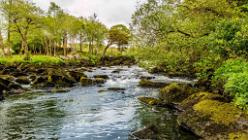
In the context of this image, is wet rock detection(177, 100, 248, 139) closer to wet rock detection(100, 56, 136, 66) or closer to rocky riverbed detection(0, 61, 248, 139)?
rocky riverbed detection(0, 61, 248, 139)

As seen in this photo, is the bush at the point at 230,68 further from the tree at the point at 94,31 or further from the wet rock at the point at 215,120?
the tree at the point at 94,31

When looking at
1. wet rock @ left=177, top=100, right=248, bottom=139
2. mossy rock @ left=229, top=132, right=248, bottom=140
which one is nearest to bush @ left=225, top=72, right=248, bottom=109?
wet rock @ left=177, top=100, right=248, bottom=139

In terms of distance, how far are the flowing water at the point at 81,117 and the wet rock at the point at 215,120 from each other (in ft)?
2.08

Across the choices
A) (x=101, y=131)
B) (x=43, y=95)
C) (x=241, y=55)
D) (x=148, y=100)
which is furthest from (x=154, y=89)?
(x=101, y=131)

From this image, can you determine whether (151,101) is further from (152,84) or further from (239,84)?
(152,84)

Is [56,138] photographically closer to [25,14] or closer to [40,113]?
[40,113]

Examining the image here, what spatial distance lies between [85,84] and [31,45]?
69574mm

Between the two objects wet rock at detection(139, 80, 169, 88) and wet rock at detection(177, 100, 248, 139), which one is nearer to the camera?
wet rock at detection(177, 100, 248, 139)

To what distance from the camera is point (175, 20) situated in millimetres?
24938

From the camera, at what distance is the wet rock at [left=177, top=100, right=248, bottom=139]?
1340 centimetres

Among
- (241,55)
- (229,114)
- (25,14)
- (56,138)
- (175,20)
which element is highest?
(25,14)

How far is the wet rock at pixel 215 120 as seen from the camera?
13.4 metres

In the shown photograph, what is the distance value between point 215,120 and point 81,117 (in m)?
8.41

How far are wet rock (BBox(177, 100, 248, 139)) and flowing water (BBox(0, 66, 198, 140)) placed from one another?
2.08 ft
